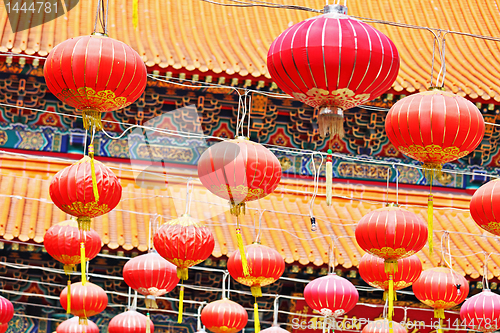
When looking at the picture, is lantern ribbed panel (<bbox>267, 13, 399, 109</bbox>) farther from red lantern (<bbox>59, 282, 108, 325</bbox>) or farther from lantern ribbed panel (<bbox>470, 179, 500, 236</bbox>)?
red lantern (<bbox>59, 282, 108, 325</bbox>)

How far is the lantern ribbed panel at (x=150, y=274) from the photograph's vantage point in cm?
786

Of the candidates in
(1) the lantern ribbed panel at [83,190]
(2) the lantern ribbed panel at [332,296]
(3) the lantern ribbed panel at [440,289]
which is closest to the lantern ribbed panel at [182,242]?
(1) the lantern ribbed panel at [83,190]

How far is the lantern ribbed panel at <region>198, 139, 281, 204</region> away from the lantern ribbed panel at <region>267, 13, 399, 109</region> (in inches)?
52.0

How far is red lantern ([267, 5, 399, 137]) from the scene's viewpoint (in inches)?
185

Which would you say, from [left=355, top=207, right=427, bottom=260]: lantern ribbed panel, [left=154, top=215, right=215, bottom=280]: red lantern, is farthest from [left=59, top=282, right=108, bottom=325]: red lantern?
[left=355, top=207, right=427, bottom=260]: lantern ribbed panel

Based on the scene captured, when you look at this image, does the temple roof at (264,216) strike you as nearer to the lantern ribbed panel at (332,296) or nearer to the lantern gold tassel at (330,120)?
the lantern ribbed panel at (332,296)

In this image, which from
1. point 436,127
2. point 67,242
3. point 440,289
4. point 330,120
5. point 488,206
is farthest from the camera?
point 440,289

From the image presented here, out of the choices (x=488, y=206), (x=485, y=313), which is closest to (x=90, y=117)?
(x=488, y=206)

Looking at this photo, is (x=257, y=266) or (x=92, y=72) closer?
(x=92, y=72)

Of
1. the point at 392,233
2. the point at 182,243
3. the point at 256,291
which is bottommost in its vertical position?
the point at 256,291

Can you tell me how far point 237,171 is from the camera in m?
6.07

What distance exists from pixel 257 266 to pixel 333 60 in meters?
3.59

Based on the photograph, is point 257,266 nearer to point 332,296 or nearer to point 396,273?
point 332,296

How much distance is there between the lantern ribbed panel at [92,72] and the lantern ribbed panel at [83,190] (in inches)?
43.5
